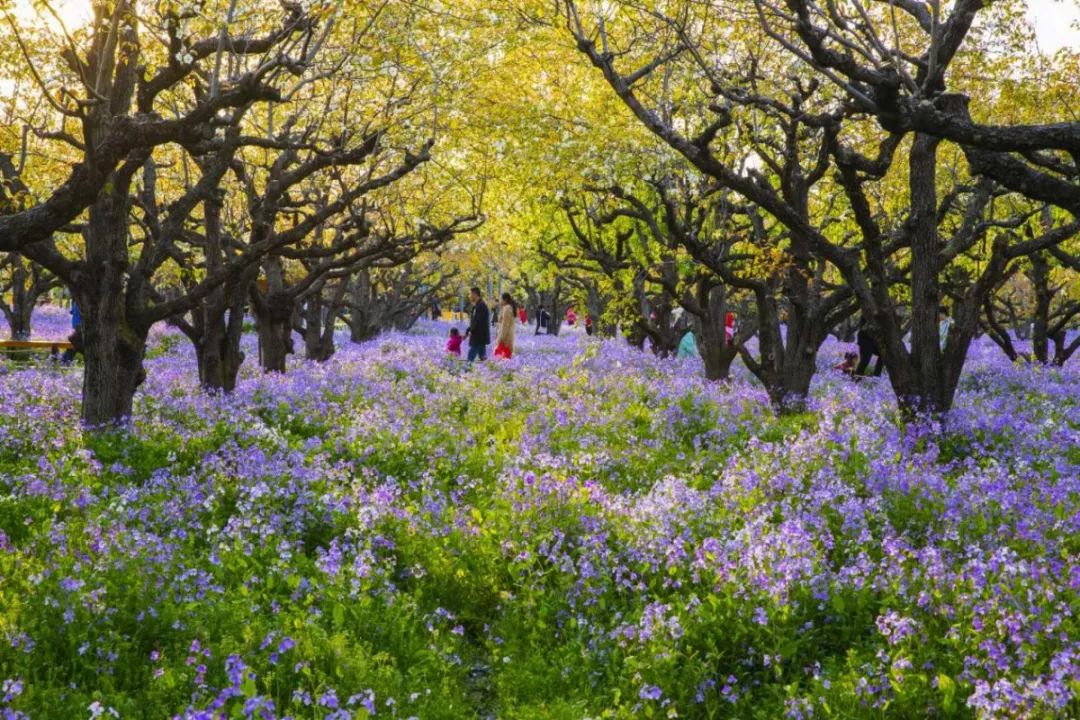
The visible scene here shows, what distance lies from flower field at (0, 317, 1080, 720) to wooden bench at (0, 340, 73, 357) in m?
15.4

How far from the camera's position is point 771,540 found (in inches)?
271

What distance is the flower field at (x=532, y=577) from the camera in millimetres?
5391

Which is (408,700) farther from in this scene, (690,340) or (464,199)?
(690,340)

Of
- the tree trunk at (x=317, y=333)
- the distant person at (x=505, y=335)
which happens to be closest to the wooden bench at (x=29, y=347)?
the tree trunk at (x=317, y=333)

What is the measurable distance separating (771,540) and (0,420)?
970 cm

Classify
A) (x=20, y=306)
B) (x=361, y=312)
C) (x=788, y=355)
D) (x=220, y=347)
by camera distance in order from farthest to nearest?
(x=361, y=312) < (x=20, y=306) < (x=788, y=355) < (x=220, y=347)

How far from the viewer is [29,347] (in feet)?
86.1

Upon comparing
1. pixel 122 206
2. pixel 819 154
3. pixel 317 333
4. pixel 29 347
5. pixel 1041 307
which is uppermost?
pixel 819 154

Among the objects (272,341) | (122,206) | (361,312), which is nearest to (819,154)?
(122,206)

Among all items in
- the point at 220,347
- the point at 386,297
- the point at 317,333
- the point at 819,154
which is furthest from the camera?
the point at 386,297

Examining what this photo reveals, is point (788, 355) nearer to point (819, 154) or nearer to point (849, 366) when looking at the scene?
A: point (819, 154)

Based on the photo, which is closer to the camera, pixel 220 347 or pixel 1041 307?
pixel 220 347

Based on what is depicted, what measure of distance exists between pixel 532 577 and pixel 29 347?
964 inches

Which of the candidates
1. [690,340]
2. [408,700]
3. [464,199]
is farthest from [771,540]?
[690,340]
